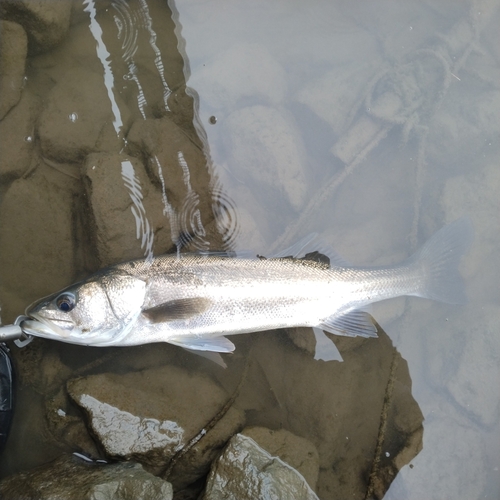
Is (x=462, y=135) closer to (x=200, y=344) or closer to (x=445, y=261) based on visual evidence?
(x=445, y=261)

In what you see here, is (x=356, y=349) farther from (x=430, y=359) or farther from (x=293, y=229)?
(x=293, y=229)

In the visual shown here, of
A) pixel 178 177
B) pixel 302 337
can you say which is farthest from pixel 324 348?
pixel 178 177

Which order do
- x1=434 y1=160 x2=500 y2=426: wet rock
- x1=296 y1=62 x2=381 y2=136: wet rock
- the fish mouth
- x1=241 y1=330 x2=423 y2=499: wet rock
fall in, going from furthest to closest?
x1=296 y1=62 x2=381 y2=136: wet rock
x1=434 y1=160 x2=500 y2=426: wet rock
x1=241 y1=330 x2=423 y2=499: wet rock
the fish mouth

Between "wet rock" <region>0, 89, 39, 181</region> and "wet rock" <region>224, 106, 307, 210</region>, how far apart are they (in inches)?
74.2

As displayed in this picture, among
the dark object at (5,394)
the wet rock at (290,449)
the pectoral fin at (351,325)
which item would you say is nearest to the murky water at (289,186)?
the dark object at (5,394)

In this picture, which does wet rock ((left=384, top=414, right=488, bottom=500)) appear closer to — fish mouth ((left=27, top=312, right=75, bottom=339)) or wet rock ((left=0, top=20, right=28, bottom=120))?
fish mouth ((left=27, top=312, right=75, bottom=339))

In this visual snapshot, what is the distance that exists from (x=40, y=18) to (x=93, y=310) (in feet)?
9.07

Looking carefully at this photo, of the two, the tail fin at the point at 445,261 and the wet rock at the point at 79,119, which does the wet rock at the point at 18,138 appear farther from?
the tail fin at the point at 445,261

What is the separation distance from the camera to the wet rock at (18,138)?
373 cm

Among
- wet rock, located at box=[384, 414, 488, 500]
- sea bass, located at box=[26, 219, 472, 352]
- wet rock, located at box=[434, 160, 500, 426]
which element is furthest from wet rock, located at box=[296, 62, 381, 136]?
wet rock, located at box=[384, 414, 488, 500]

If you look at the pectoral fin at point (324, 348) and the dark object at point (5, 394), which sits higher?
the pectoral fin at point (324, 348)

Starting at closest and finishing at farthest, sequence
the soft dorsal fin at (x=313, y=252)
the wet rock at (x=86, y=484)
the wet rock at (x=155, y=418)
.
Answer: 1. the wet rock at (x=86, y=484)
2. the wet rock at (x=155, y=418)
3. the soft dorsal fin at (x=313, y=252)

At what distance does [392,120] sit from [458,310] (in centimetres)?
215

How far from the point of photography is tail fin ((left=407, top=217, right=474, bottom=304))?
3850 mm
